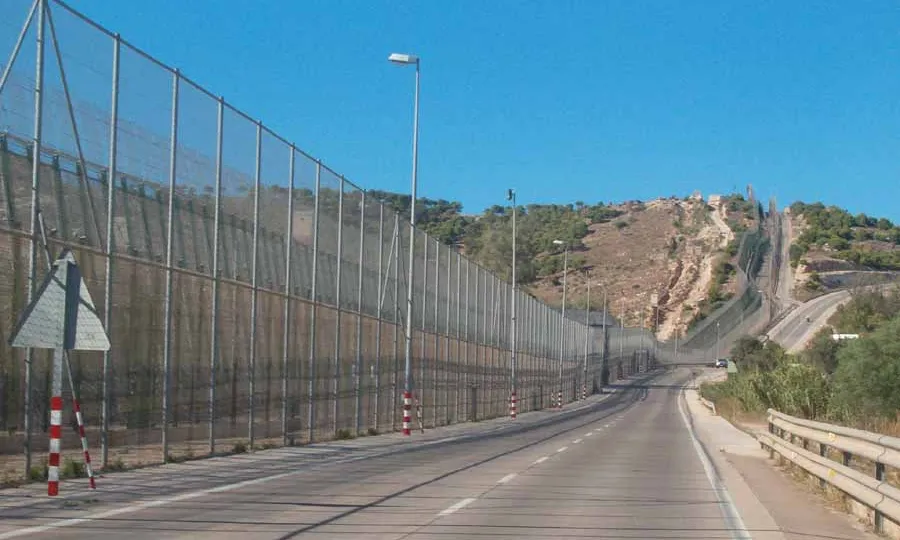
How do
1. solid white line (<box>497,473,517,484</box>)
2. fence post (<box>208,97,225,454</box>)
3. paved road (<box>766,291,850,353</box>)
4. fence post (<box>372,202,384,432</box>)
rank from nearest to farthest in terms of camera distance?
solid white line (<box>497,473,517,484</box>)
fence post (<box>208,97,225,454</box>)
fence post (<box>372,202,384,432</box>)
paved road (<box>766,291,850,353</box>)

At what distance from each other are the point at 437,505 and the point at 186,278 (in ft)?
29.1

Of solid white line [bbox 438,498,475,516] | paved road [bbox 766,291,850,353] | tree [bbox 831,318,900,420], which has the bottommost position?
solid white line [bbox 438,498,475,516]

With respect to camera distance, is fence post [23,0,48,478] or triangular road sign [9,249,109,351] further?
fence post [23,0,48,478]

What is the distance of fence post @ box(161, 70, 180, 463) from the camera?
2044 cm

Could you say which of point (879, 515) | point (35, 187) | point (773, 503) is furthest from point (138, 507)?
point (773, 503)

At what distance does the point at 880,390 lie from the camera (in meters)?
32.8

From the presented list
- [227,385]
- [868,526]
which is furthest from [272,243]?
[868,526]

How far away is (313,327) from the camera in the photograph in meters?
29.3

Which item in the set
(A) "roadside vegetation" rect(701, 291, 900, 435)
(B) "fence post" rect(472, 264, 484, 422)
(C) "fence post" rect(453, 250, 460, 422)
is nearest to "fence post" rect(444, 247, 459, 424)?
(C) "fence post" rect(453, 250, 460, 422)

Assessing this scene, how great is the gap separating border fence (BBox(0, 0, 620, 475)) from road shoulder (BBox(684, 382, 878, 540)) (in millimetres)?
9696

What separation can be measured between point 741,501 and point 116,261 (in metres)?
10.6

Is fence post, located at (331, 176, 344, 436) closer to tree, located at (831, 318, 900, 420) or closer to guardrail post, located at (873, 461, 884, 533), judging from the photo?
tree, located at (831, 318, 900, 420)

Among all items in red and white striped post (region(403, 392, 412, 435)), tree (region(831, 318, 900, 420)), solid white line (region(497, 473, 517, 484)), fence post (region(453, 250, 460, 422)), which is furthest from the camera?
fence post (region(453, 250, 460, 422))

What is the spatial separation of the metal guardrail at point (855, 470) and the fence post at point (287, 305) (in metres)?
11.6
